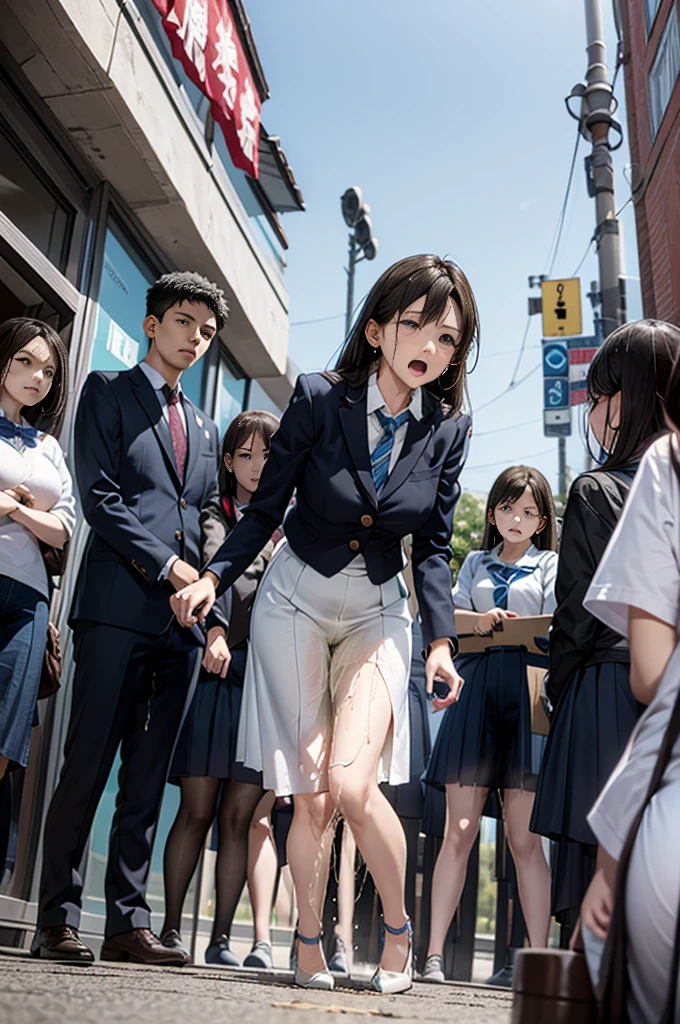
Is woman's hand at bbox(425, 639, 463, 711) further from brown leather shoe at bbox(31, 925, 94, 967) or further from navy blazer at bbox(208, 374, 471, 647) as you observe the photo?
brown leather shoe at bbox(31, 925, 94, 967)

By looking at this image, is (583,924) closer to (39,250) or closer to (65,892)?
(65,892)

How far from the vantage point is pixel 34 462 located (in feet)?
11.2

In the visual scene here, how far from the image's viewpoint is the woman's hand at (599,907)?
3.67 ft

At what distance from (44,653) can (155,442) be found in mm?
809

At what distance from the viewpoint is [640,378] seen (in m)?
2.48

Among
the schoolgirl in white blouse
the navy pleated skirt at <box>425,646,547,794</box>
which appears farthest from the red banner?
the navy pleated skirt at <box>425,646,547,794</box>

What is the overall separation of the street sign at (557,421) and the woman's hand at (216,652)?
8794 mm

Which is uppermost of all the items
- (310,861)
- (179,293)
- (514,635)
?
(179,293)

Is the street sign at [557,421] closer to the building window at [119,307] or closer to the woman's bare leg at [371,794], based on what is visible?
the building window at [119,307]

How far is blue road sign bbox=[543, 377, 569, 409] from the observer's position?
11.6 meters

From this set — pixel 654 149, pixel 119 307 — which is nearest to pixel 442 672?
pixel 119 307

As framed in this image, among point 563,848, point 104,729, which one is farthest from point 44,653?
point 563,848

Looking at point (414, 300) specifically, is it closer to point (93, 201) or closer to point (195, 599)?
point (195, 599)

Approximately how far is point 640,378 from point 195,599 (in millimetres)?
1287
